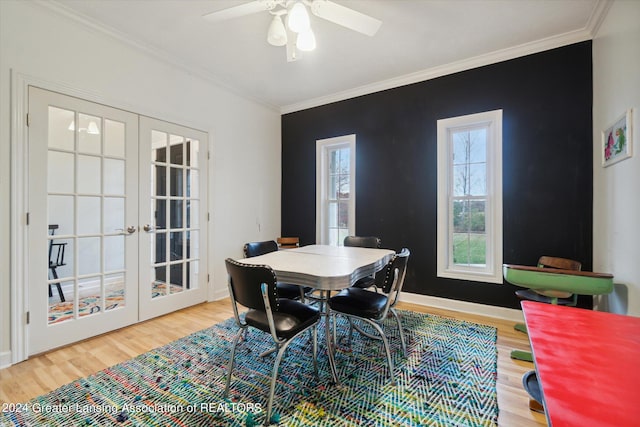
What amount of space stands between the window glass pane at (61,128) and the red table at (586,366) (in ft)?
11.2

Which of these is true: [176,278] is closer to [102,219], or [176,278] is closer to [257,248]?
[102,219]

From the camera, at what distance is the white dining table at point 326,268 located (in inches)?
64.6

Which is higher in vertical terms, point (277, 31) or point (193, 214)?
point (277, 31)

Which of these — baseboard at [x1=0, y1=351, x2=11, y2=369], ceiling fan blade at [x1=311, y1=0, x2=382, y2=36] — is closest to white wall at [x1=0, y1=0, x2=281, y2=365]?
baseboard at [x1=0, y1=351, x2=11, y2=369]

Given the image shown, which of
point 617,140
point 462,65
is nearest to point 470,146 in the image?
point 462,65

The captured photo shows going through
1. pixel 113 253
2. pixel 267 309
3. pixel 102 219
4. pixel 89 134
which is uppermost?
pixel 89 134

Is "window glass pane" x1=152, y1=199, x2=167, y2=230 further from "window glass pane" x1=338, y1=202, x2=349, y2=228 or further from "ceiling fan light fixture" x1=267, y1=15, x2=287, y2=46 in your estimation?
"window glass pane" x1=338, y1=202, x2=349, y2=228

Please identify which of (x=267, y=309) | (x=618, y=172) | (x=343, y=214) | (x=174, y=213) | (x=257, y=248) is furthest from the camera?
(x=343, y=214)

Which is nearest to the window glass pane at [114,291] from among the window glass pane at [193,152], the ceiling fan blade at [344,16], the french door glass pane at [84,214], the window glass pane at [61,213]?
the french door glass pane at [84,214]

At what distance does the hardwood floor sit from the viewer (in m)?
1.71

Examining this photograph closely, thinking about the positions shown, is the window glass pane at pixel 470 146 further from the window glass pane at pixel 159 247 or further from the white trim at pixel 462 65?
the window glass pane at pixel 159 247

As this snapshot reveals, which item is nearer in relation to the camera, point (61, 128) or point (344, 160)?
point (61, 128)

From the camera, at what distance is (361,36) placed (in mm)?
2713

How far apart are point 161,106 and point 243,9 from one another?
1.69 m
